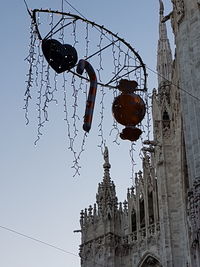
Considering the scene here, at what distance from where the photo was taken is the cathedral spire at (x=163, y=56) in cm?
2136

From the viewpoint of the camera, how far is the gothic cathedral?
1690 centimetres

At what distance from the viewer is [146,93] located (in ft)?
25.8

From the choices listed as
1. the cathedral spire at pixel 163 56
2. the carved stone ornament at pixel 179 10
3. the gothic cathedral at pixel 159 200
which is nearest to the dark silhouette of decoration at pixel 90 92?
the gothic cathedral at pixel 159 200

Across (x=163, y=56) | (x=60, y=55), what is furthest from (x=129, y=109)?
(x=163, y=56)

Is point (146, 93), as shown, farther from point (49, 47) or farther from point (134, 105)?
point (49, 47)

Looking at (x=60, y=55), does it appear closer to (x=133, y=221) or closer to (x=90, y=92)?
(x=90, y=92)

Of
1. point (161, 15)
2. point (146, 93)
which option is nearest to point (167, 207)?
point (161, 15)

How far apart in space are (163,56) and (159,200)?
19.4ft

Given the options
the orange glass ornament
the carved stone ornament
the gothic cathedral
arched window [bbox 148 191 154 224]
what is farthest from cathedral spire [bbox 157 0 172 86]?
the orange glass ornament

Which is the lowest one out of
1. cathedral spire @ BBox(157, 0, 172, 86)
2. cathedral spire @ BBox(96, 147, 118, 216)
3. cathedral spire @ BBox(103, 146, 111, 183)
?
cathedral spire @ BBox(96, 147, 118, 216)

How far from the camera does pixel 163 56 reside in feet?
71.7

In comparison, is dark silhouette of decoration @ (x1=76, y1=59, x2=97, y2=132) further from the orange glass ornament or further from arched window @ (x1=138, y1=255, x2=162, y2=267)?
arched window @ (x1=138, y1=255, x2=162, y2=267)

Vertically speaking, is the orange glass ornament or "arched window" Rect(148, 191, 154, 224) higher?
"arched window" Rect(148, 191, 154, 224)

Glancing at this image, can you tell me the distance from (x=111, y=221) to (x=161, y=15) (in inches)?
330
